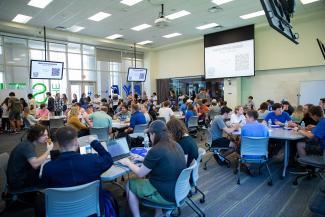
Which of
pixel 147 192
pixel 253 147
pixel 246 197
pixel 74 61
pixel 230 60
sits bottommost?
pixel 246 197

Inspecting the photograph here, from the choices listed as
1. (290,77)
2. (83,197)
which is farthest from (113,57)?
(83,197)

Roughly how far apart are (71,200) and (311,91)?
33.6 ft

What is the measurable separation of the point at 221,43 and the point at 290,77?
3.59m

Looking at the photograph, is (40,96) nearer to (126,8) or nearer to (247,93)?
(126,8)

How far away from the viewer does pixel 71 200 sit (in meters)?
1.90

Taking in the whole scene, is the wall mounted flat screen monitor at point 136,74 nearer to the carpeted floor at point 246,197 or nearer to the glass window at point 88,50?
the glass window at point 88,50

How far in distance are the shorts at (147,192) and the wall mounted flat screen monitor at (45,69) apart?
28.8 feet

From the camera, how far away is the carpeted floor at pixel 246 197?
3.00 metres

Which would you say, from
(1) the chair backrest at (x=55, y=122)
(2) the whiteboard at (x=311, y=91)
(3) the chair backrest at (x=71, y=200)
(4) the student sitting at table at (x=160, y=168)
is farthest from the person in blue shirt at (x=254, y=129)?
(2) the whiteboard at (x=311, y=91)

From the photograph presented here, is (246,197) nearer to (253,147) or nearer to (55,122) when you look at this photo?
(253,147)

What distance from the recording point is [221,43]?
11828 mm

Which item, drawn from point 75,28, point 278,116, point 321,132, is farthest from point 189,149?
point 75,28

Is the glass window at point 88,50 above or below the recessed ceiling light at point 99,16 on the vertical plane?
below

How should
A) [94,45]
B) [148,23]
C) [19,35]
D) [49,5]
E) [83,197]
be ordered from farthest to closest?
[94,45]
[19,35]
[148,23]
[49,5]
[83,197]
